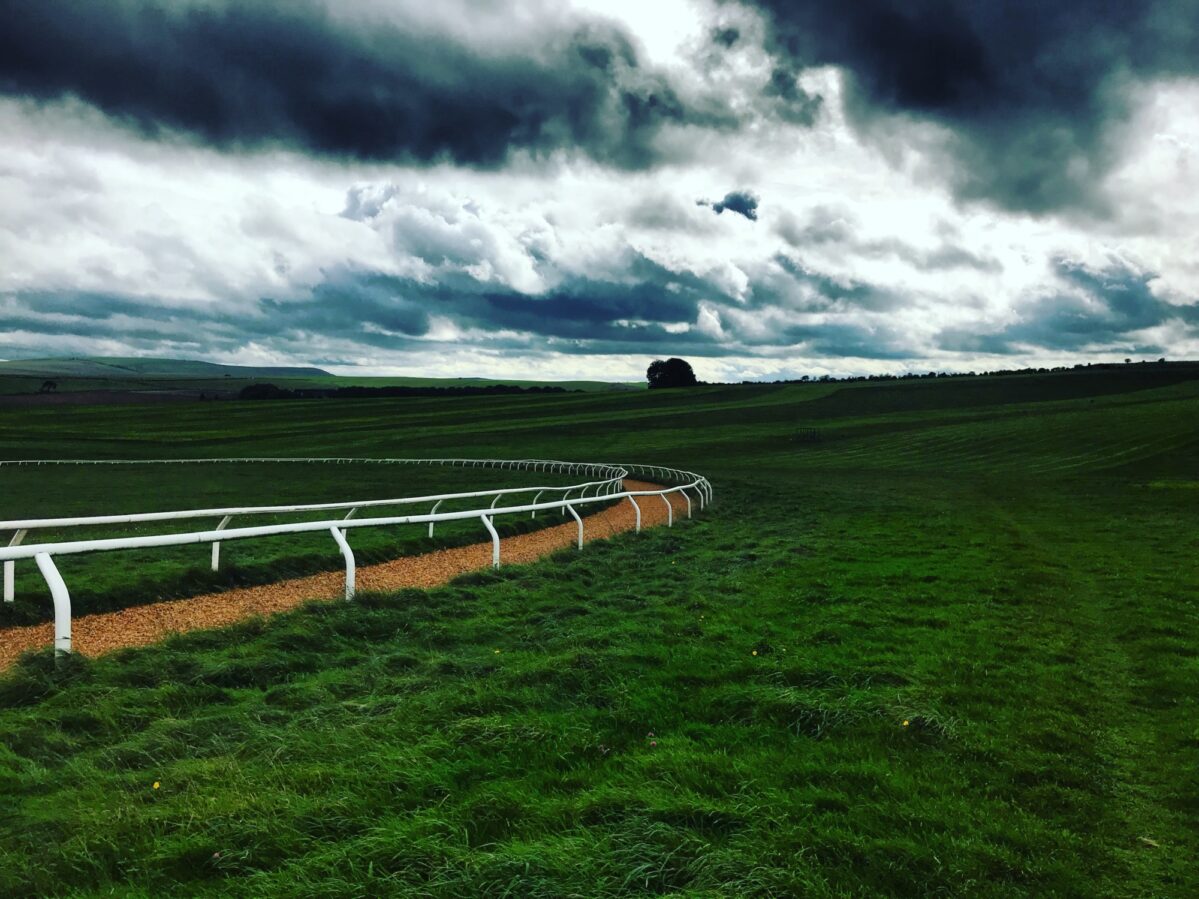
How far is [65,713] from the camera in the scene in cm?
491

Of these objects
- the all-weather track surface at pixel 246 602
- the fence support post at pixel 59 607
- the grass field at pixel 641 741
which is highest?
the fence support post at pixel 59 607

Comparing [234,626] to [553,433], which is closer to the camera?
[234,626]

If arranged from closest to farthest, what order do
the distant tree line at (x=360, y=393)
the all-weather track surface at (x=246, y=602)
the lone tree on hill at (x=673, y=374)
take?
the all-weather track surface at (x=246, y=602)
the distant tree line at (x=360, y=393)
the lone tree on hill at (x=673, y=374)

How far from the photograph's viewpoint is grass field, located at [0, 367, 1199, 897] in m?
3.27

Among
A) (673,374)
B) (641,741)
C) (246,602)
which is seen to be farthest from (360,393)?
(641,741)

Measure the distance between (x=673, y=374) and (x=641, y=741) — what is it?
139m

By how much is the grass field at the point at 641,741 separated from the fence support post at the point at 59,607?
0.79ft

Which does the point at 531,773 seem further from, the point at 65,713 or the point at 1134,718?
the point at 1134,718

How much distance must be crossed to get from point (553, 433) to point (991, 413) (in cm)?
4260

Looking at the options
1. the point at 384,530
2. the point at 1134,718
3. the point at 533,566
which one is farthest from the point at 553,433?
the point at 1134,718

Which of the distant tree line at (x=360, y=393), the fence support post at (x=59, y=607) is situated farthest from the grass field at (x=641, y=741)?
the distant tree line at (x=360, y=393)

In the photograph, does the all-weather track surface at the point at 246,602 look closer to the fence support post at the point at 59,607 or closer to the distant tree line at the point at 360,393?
the fence support post at the point at 59,607

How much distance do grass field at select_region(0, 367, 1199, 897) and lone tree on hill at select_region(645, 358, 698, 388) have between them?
131 meters

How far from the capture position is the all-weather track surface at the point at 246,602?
721 centimetres
